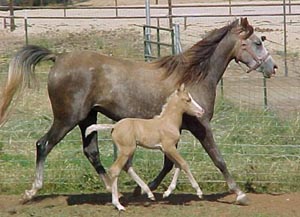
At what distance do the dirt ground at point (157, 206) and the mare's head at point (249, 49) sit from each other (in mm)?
1327

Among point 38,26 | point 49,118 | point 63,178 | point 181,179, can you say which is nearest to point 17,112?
point 49,118

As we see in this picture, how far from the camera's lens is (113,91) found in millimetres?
7664

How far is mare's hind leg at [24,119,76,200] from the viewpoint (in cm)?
770

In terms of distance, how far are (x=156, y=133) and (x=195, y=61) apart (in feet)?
3.12

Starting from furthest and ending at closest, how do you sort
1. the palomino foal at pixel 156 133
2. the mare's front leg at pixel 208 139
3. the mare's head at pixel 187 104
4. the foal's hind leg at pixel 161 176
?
the foal's hind leg at pixel 161 176 < the mare's front leg at pixel 208 139 < the mare's head at pixel 187 104 < the palomino foal at pixel 156 133

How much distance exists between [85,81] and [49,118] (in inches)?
143

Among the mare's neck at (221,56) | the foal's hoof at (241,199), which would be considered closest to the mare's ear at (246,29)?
the mare's neck at (221,56)

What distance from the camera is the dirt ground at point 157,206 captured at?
24.5ft

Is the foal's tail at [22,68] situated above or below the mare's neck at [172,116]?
above

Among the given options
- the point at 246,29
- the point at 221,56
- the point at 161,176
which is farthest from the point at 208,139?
the point at 246,29

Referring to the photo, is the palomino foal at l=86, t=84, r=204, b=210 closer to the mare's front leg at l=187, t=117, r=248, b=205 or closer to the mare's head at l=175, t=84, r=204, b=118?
the mare's head at l=175, t=84, r=204, b=118

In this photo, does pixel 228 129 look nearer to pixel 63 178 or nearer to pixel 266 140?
pixel 266 140

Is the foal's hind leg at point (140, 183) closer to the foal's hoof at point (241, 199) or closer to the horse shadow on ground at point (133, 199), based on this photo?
the horse shadow on ground at point (133, 199)

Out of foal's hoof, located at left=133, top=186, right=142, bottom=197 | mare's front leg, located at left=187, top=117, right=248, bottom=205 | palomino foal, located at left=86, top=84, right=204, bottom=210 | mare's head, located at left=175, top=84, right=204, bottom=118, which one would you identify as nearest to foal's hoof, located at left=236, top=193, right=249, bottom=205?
mare's front leg, located at left=187, top=117, right=248, bottom=205
